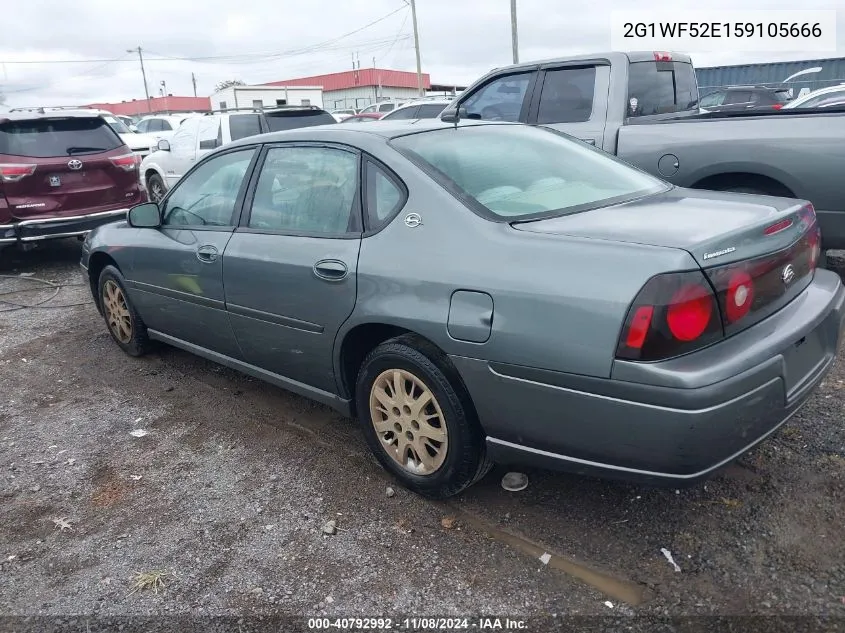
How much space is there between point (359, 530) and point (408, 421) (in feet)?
1.60

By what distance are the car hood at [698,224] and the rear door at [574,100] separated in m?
2.73

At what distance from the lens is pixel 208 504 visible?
3141mm

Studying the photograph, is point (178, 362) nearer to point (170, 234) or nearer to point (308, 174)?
point (170, 234)

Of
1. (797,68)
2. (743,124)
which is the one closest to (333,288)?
(743,124)

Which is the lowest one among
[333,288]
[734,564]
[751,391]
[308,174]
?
[734,564]

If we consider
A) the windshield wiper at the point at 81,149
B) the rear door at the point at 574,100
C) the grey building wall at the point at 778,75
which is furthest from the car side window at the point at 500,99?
the grey building wall at the point at 778,75

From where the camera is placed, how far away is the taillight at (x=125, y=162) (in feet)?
26.2

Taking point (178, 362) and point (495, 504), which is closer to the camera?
point (495, 504)

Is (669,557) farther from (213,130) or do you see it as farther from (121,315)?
(213,130)

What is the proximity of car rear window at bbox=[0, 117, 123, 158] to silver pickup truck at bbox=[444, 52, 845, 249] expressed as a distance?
166 inches

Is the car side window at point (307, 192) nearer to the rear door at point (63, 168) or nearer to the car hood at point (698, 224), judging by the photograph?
the car hood at point (698, 224)

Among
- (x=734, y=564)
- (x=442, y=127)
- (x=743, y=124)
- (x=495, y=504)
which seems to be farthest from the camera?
(x=743, y=124)

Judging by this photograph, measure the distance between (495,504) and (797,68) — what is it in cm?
2532

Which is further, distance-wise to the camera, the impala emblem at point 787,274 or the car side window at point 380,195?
the car side window at point 380,195
